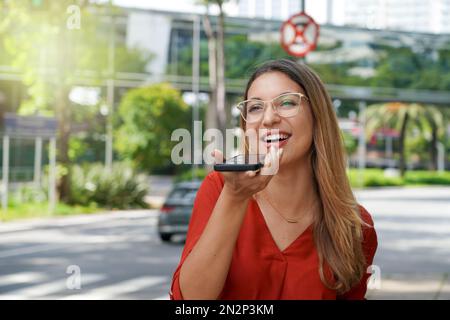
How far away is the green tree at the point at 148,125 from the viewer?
1183 inches

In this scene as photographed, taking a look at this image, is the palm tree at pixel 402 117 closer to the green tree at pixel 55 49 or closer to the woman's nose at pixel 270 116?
the green tree at pixel 55 49

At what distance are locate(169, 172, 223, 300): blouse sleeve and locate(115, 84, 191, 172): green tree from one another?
27581 mm

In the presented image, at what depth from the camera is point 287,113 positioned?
183 centimetres

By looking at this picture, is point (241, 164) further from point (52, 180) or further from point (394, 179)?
point (394, 179)

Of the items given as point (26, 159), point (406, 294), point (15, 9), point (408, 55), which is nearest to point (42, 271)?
point (406, 294)

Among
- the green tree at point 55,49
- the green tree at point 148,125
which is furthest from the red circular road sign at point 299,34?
the green tree at point 148,125

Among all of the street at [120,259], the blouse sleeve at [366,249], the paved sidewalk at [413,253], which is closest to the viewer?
the blouse sleeve at [366,249]

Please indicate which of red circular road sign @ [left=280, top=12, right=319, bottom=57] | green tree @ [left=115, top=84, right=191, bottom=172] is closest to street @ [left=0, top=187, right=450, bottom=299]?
red circular road sign @ [left=280, top=12, right=319, bottom=57]

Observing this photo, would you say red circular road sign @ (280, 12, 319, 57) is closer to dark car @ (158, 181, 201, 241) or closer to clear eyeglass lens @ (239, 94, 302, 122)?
dark car @ (158, 181, 201, 241)

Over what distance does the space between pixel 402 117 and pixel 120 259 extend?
40149 mm

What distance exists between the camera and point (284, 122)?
71.5 inches

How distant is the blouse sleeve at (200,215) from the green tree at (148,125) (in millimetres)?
27581
